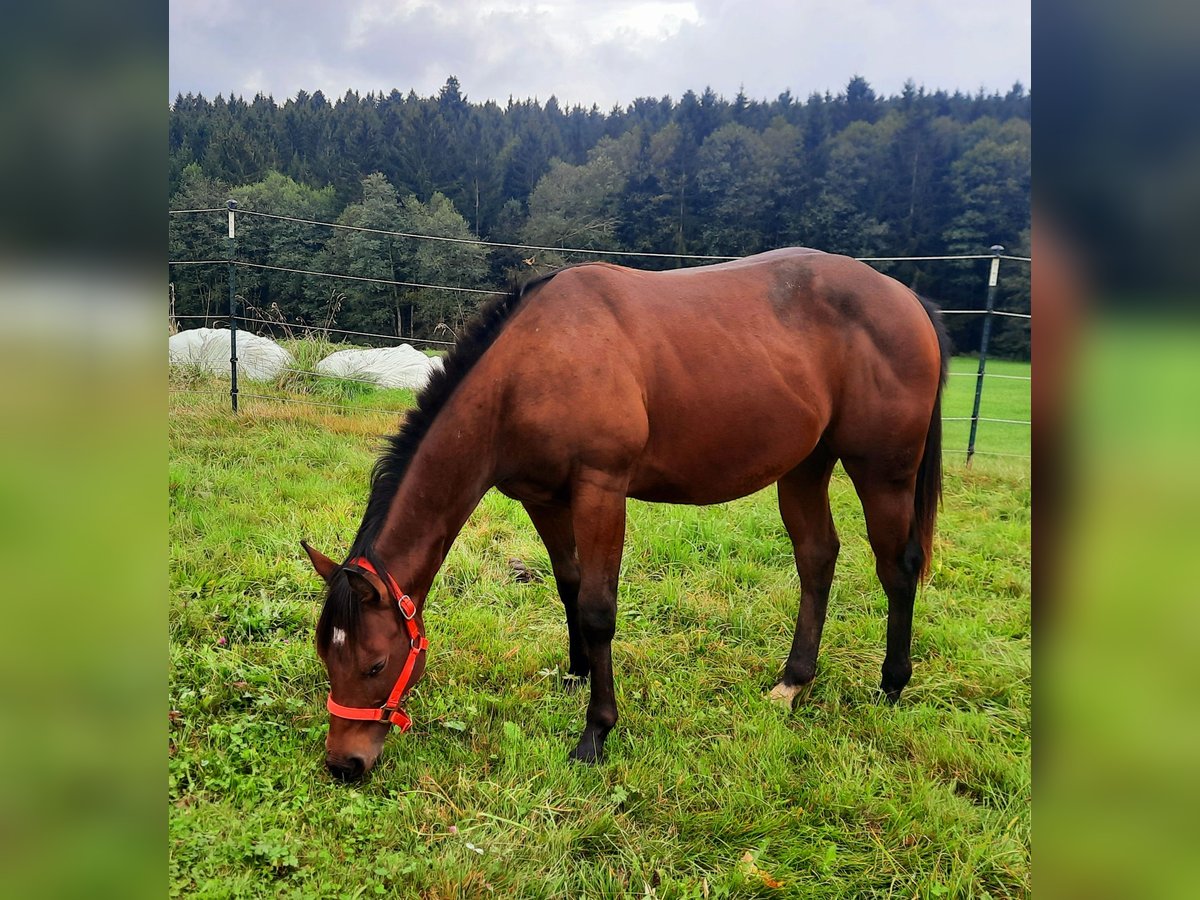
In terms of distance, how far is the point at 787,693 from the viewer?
11.4ft

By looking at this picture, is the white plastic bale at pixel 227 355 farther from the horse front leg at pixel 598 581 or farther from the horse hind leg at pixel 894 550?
the horse hind leg at pixel 894 550

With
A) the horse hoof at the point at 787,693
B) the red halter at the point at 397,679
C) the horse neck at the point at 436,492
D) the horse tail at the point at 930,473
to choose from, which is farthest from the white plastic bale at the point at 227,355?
the horse tail at the point at 930,473

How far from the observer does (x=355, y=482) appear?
19.7 ft


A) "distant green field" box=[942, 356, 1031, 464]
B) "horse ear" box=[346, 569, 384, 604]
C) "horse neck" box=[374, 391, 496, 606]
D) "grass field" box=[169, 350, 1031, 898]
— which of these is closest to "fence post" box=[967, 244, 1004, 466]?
"distant green field" box=[942, 356, 1031, 464]

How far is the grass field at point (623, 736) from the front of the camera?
2336 millimetres

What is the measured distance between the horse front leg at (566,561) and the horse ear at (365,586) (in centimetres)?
97

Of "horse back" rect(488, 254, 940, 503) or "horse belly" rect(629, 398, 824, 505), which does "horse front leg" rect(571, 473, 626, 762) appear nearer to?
"horse back" rect(488, 254, 940, 503)

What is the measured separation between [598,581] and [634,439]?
64 cm

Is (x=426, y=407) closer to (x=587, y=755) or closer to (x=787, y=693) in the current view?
(x=587, y=755)

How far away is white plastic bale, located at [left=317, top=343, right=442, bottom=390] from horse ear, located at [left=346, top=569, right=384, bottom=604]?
6.30 m

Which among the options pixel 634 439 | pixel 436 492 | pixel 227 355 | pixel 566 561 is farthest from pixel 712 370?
pixel 227 355

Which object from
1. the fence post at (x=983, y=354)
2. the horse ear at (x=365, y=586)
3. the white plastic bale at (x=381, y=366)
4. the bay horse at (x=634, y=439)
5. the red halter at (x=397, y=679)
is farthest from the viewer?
the white plastic bale at (x=381, y=366)
